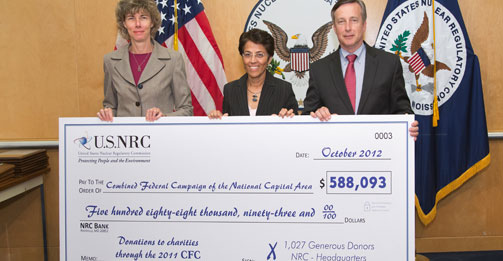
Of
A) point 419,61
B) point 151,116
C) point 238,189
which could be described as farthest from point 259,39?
point 419,61

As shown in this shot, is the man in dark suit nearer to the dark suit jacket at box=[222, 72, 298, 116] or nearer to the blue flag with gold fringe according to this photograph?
the dark suit jacket at box=[222, 72, 298, 116]

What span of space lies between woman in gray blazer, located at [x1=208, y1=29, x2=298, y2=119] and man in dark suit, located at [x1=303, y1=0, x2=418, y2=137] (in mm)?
292

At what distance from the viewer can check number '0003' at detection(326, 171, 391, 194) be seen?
187 cm

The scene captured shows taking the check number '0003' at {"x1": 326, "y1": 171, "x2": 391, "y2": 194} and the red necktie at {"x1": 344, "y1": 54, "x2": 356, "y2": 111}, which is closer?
the check number '0003' at {"x1": 326, "y1": 171, "x2": 391, "y2": 194}

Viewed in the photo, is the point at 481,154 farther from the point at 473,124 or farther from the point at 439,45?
the point at 439,45

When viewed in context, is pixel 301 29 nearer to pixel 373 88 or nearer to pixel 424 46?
pixel 424 46

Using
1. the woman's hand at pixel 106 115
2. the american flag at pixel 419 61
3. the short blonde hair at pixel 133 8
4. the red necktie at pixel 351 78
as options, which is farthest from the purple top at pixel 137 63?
the american flag at pixel 419 61

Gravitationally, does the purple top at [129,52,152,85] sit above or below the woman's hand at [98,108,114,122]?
above

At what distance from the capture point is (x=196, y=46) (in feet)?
10.9

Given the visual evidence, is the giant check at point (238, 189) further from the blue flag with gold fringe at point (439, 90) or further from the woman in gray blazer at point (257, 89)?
the blue flag with gold fringe at point (439, 90)

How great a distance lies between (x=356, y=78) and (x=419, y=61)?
56.0 inches

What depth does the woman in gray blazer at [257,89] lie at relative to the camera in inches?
97.0

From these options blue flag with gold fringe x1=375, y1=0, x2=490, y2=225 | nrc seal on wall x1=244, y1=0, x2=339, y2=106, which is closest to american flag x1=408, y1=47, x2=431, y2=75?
blue flag with gold fringe x1=375, y1=0, x2=490, y2=225

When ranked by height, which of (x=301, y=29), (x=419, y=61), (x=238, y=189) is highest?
(x=301, y=29)
